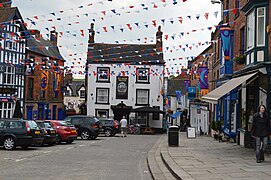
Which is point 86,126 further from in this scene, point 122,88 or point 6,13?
point 122,88

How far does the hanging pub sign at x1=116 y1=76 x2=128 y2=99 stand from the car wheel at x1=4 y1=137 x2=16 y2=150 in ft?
101

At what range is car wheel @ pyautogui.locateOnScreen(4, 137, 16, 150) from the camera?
18.7m

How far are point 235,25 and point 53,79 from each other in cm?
3029

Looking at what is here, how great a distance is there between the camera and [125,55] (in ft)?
167

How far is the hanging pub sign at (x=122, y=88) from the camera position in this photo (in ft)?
161

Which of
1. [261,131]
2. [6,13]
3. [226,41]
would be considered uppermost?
[6,13]

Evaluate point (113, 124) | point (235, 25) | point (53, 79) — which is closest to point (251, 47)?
point (235, 25)

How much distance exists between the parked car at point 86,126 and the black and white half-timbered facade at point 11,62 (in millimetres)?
9427

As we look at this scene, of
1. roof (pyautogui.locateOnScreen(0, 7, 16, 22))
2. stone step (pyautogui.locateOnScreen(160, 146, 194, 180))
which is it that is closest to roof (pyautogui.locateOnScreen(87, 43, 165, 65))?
roof (pyautogui.locateOnScreen(0, 7, 16, 22))

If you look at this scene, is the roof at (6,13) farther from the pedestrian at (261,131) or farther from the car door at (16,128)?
the pedestrian at (261,131)

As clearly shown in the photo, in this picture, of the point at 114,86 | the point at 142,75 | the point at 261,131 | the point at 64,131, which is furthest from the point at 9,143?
the point at 142,75

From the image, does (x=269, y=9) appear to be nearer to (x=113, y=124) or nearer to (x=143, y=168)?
(x=143, y=168)

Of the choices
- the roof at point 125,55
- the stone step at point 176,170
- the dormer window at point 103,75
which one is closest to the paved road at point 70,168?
the stone step at point 176,170

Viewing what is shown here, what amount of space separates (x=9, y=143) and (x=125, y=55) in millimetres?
32988
